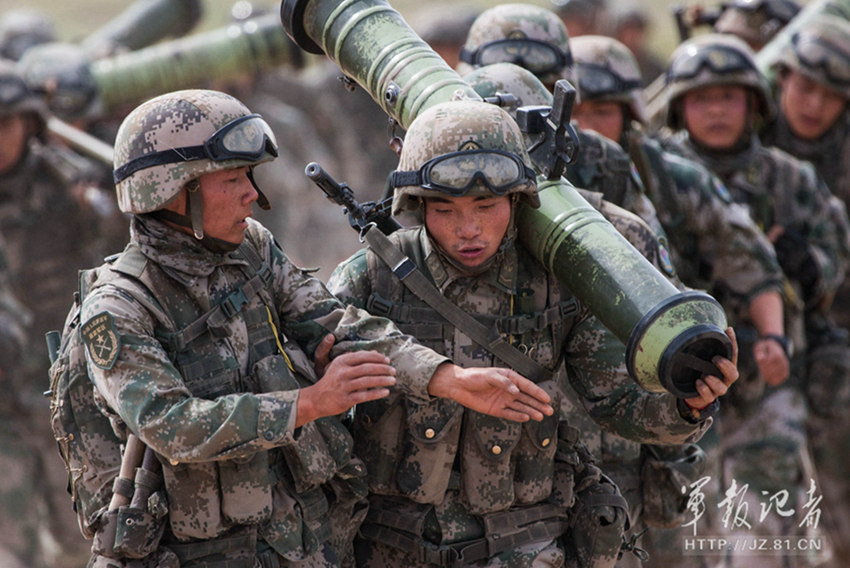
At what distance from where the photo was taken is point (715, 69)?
10.0 meters

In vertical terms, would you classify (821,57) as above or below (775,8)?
below

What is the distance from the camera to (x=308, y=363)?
5.88 meters

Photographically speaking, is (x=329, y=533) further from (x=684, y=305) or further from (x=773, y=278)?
(x=773, y=278)

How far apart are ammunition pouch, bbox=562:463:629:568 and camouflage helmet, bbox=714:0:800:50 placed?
7.71 m

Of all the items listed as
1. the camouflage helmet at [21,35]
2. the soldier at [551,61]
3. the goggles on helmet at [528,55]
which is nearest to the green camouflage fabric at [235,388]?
the soldier at [551,61]

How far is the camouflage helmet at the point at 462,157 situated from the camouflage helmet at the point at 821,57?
597cm

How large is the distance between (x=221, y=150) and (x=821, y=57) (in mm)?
6808

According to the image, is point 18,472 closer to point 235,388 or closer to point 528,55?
point 528,55

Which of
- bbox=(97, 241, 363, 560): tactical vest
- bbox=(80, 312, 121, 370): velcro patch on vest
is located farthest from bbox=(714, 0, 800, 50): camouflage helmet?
bbox=(80, 312, 121, 370): velcro patch on vest

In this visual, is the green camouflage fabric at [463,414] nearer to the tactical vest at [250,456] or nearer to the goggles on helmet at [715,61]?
the tactical vest at [250,456]

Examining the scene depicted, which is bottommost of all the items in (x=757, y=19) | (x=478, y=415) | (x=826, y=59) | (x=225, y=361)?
(x=478, y=415)

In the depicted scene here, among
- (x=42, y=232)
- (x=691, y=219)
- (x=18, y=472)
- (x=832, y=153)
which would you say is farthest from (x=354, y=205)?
(x=832, y=153)

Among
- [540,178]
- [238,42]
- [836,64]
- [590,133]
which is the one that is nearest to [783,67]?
[836,64]

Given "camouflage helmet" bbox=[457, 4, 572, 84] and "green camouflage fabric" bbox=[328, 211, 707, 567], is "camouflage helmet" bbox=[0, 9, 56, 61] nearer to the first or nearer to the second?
"camouflage helmet" bbox=[457, 4, 572, 84]
